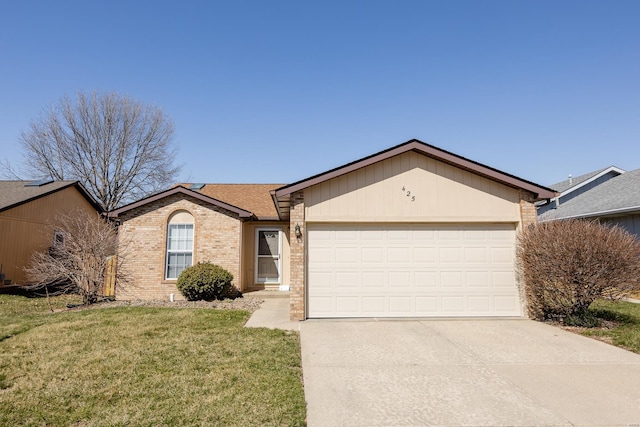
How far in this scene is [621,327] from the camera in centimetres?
747

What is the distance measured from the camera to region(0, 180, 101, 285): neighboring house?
1459cm

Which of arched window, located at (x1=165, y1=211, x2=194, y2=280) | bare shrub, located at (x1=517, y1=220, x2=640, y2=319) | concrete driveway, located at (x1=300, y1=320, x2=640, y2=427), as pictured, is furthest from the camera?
arched window, located at (x1=165, y1=211, x2=194, y2=280)

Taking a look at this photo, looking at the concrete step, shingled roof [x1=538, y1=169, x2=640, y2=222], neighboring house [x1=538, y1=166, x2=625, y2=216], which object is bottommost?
the concrete step

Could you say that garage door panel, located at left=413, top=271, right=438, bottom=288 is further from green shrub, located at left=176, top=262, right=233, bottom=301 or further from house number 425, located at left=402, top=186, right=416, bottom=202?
green shrub, located at left=176, top=262, right=233, bottom=301

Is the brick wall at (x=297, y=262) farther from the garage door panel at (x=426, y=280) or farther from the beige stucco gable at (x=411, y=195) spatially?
the garage door panel at (x=426, y=280)

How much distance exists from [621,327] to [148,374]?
9.48 metres

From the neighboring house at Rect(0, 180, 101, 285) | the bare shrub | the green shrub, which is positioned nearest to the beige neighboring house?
the bare shrub

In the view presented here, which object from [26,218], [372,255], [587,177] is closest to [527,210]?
[372,255]

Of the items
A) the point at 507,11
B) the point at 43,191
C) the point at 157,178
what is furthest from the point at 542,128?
the point at 157,178

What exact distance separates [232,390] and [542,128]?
15155 mm

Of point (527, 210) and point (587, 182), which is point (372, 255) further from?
point (587, 182)

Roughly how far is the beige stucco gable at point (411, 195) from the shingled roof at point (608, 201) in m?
7.67

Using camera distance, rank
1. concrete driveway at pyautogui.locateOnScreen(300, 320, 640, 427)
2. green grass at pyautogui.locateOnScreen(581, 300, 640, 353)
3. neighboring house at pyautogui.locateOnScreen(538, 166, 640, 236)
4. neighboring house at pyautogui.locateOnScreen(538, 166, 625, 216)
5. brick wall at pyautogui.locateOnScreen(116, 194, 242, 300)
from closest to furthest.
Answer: concrete driveway at pyautogui.locateOnScreen(300, 320, 640, 427), green grass at pyautogui.locateOnScreen(581, 300, 640, 353), brick wall at pyautogui.locateOnScreen(116, 194, 242, 300), neighboring house at pyautogui.locateOnScreen(538, 166, 640, 236), neighboring house at pyautogui.locateOnScreen(538, 166, 625, 216)

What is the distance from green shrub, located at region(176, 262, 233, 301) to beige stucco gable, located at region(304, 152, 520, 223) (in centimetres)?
468
